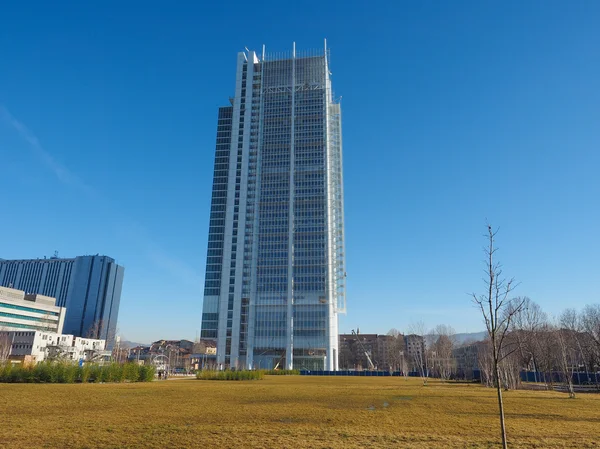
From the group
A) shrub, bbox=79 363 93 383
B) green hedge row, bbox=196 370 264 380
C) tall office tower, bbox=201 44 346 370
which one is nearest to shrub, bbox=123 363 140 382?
shrub, bbox=79 363 93 383

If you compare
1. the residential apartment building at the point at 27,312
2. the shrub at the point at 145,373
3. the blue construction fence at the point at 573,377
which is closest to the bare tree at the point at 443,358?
the blue construction fence at the point at 573,377

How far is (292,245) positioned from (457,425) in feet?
→ 384

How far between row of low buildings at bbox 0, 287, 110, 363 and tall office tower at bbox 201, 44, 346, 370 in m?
39.8

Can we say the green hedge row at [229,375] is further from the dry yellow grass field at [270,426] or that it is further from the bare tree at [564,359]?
the bare tree at [564,359]

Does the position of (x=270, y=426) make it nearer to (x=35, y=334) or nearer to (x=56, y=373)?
(x=56, y=373)

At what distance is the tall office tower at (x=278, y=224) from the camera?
5032 inches

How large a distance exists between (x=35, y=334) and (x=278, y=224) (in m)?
76.6

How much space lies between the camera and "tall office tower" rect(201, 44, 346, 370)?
419ft

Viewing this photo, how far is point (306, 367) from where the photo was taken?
124438 mm

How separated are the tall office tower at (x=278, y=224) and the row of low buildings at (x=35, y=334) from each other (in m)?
39.8

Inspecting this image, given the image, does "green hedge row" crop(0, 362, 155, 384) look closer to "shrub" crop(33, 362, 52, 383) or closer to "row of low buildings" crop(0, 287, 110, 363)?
"shrub" crop(33, 362, 52, 383)

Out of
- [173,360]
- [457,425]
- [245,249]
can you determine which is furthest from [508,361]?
[173,360]

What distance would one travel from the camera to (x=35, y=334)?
110688 mm

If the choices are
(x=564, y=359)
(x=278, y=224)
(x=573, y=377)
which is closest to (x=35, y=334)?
(x=278, y=224)
